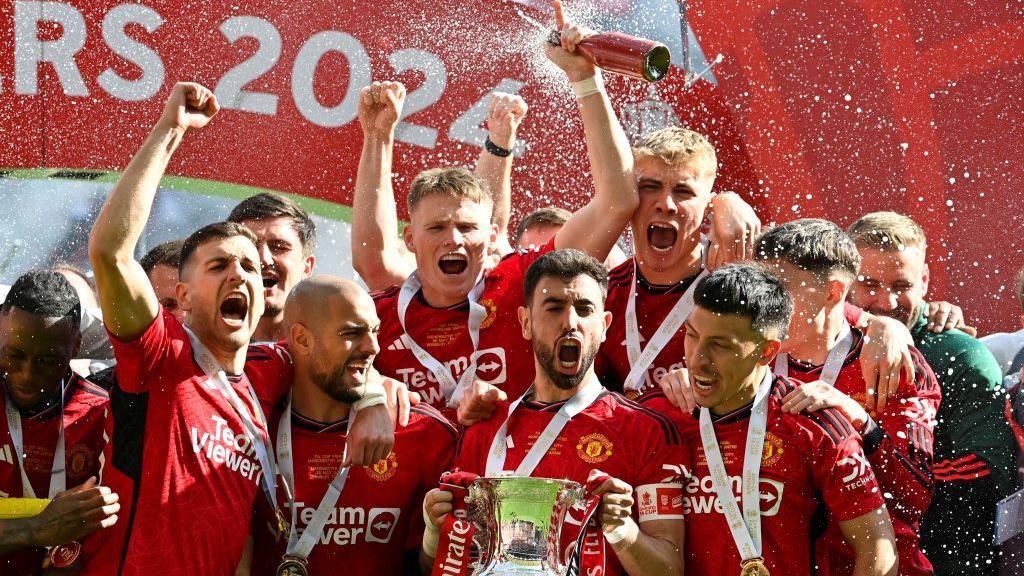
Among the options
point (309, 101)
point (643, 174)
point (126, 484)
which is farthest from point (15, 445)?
point (309, 101)

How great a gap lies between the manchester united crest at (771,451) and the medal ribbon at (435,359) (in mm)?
1067

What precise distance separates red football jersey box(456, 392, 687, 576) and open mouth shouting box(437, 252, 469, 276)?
2.87ft

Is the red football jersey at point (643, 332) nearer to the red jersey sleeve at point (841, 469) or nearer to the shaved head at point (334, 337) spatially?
the red jersey sleeve at point (841, 469)

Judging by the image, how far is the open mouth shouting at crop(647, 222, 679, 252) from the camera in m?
4.38

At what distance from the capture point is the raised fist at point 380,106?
15.8ft

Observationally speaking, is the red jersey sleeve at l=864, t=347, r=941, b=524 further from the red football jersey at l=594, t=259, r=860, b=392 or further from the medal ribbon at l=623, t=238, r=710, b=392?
the medal ribbon at l=623, t=238, r=710, b=392

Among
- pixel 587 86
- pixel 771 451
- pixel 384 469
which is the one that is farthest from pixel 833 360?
pixel 384 469

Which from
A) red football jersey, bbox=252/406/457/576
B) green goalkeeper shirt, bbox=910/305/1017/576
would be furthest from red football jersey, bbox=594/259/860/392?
red football jersey, bbox=252/406/457/576

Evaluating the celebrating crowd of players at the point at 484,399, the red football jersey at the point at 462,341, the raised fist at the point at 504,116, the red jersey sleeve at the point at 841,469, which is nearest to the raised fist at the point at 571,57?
the celebrating crowd of players at the point at 484,399

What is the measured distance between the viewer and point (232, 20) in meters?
6.65

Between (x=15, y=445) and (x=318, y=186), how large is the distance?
3017 millimetres

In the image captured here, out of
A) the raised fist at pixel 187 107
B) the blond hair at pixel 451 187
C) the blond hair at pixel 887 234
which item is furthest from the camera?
the blond hair at pixel 887 234

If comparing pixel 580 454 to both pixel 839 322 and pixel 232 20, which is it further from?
pixel 232 20

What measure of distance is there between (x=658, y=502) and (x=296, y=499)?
1123 mm
